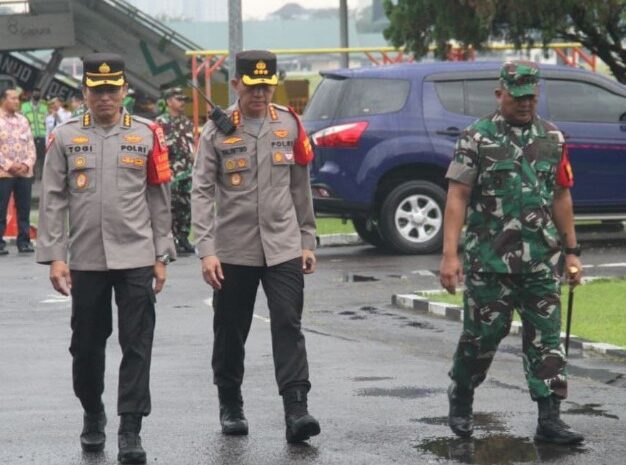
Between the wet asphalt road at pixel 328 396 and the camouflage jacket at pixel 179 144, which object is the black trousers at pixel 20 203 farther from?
the wet asphalt road at pixel 328 396

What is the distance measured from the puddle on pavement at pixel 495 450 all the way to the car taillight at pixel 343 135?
33.9 ft

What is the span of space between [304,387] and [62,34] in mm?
32963

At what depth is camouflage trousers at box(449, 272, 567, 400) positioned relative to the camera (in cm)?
839

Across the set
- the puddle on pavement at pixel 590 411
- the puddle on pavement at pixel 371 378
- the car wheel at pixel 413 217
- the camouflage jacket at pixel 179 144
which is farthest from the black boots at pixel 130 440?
the camouflage jacket at pixel 179 144

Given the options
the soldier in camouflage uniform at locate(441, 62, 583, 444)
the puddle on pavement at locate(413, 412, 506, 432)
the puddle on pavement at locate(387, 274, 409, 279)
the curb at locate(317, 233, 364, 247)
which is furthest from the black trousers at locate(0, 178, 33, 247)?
the soldier in camouflage uniform at locate(441, 62, 583, 444)

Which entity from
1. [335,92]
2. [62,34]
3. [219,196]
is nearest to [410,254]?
[335,92]

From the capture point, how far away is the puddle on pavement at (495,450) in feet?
26.3

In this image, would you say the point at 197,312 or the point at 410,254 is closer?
the point at 197,312

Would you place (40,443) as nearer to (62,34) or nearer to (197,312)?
(197,312)

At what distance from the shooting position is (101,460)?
8156mm

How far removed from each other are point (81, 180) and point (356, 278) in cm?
887

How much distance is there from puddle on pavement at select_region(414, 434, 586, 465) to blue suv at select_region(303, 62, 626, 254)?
10424 millimetres

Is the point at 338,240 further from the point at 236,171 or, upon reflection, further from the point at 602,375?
the point at 236,171

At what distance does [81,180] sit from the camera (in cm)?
832
